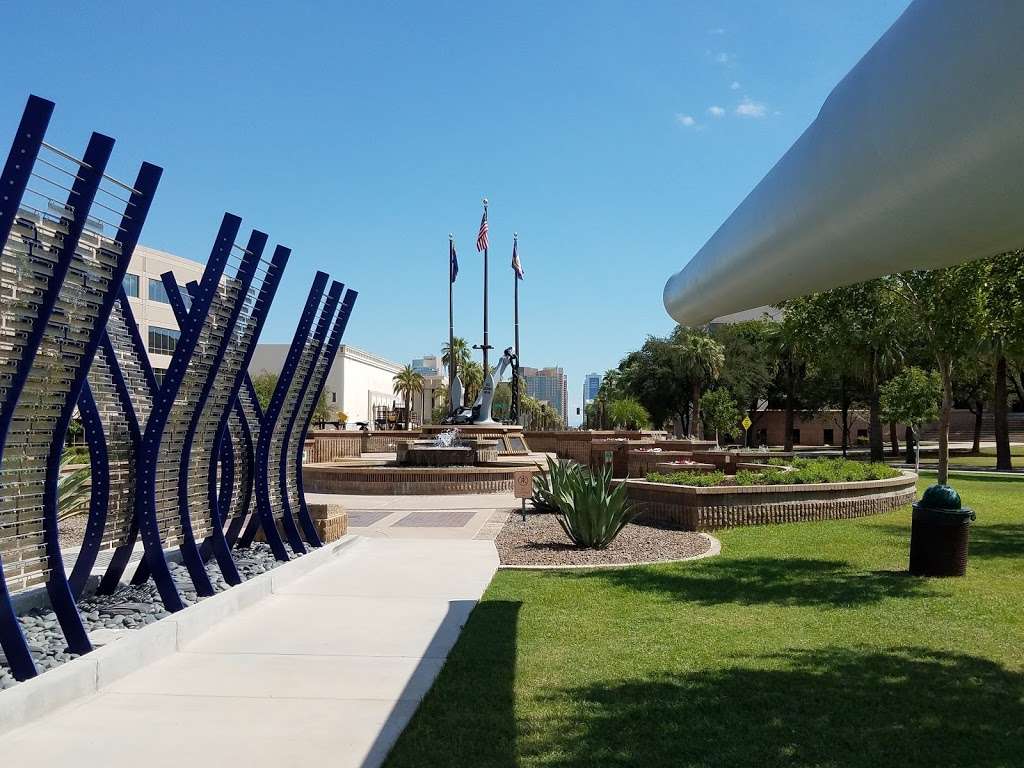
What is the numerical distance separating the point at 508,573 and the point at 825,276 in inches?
308

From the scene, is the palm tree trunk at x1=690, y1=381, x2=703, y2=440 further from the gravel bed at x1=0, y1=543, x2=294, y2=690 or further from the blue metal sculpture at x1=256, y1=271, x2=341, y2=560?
the gravel bed at x1=0, y1=543, x2=294, y2=690

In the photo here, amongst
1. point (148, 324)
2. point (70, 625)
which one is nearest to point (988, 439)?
point (148, 324)

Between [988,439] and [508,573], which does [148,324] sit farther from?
[988,439]

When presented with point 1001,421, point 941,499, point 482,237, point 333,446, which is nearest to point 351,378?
point 482,237

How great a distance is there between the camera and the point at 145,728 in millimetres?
4559

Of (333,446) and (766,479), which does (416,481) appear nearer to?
(766,479)

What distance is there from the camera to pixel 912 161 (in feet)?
4.47

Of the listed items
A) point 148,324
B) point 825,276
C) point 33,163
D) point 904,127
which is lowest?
point 825,276

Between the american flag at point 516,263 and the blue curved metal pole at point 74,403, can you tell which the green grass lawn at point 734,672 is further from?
the american flag at point 516,263

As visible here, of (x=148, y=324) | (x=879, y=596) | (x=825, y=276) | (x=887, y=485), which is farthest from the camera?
(x=148, y=324)

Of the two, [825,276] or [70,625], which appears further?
[70,625]

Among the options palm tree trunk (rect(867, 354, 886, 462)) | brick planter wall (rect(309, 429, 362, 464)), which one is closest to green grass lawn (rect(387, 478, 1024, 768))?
brick planter wall (rect(309, 429, 362, 464))

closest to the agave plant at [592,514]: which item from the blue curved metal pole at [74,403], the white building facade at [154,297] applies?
the blue curved metal pole at [74,403]

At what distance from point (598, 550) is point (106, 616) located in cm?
585
